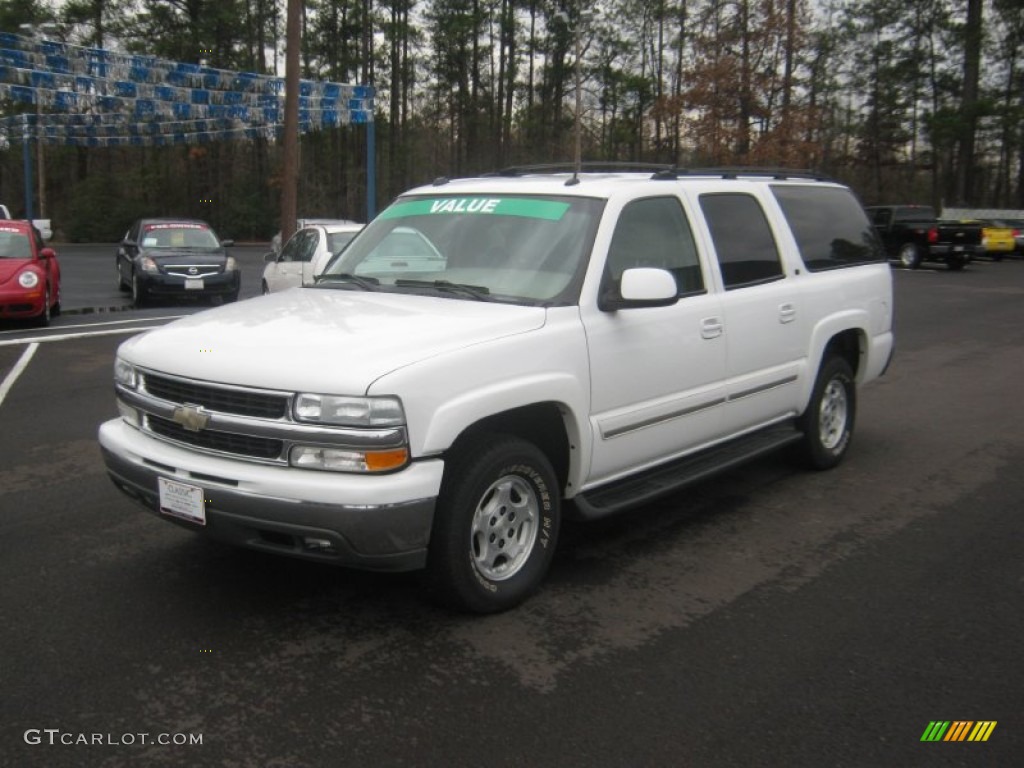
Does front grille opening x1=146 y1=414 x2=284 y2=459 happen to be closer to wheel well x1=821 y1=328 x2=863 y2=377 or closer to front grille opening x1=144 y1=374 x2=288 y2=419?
front grille opening x1=144 y1=374 x2=288 y2=419

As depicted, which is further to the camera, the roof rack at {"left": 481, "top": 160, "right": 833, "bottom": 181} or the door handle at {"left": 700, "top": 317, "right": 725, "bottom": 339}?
the roof rack at {"left": 481, "top": 160, "right": 833, "bottom": 181}

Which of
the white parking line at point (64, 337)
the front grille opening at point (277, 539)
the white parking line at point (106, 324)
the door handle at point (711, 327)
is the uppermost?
the door handle at point (711, 327)

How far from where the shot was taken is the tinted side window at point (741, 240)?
5.43 m

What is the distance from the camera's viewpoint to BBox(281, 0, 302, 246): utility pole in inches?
766

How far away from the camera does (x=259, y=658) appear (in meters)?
3.74

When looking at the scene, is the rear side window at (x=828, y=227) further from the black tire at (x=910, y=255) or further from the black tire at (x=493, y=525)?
the black tire at (x=910, y=255)

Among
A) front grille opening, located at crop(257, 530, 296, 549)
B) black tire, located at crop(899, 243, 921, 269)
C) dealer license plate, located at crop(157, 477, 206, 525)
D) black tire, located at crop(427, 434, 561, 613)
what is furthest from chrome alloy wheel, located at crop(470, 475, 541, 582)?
black tire, located at crop(899, 243, 921, 269)

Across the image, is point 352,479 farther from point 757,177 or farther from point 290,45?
point 290,45

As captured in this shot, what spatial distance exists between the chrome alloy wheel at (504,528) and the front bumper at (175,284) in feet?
47.6

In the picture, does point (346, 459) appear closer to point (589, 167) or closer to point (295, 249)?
point (589, 167)

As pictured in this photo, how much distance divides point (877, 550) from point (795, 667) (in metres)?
1.54

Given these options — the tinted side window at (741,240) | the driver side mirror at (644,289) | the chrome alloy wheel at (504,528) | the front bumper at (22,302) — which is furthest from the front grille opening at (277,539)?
the front bumper at (22,302)

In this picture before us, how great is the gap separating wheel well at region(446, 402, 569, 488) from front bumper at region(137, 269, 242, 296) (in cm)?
1428

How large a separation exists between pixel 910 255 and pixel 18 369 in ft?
83.3
